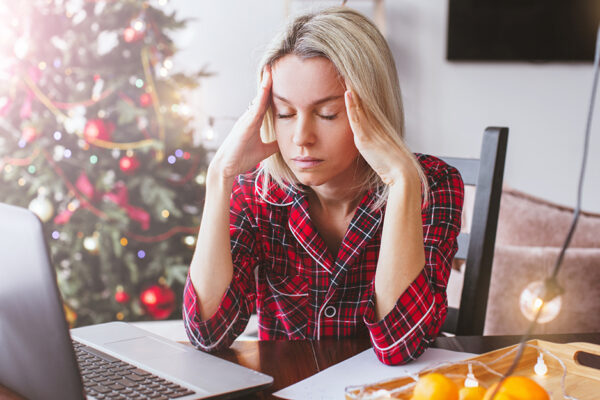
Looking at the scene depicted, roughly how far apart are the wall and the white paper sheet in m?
2.77

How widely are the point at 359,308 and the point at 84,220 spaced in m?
1.77

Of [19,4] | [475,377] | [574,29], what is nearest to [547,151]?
[574,29]

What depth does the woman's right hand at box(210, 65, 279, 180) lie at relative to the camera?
3.66 ft

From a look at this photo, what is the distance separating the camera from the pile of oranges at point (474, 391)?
2.06ft

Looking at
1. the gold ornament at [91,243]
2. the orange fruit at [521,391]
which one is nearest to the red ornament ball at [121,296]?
the gold ornament at [91,243]

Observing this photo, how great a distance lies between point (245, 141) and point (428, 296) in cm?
43

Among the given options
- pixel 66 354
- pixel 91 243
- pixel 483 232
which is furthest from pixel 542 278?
pixel 91 243

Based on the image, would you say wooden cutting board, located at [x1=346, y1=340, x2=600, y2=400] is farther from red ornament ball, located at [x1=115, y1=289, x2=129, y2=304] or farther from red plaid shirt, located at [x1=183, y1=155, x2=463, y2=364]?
red ornament ball, located at [x1=115, y1=289, x2=129, y2=304]

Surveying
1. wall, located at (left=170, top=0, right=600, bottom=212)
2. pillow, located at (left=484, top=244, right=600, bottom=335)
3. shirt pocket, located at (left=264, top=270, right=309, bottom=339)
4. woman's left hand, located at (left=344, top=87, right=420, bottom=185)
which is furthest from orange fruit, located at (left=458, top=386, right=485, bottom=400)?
wall, located at (left=170, top=0, right=600, bottom=212)

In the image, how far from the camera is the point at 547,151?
373 cm

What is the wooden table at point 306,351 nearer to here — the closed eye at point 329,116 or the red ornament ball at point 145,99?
the closed eye at point 329,116

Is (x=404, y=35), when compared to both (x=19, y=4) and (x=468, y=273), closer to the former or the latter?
(x=19, y=4)

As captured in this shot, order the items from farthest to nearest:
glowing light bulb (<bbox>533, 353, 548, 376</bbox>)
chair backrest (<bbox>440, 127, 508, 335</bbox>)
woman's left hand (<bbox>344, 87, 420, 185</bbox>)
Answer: chair backrest (<bbox>440, 127, 508, 335</bbox>), woman's left hand (<bbox>344, 87, 420, 185</bbox>), glowing light bulb (<bbox>533, 353, 548, 376</bbox>)

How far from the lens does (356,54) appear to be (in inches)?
42.6
